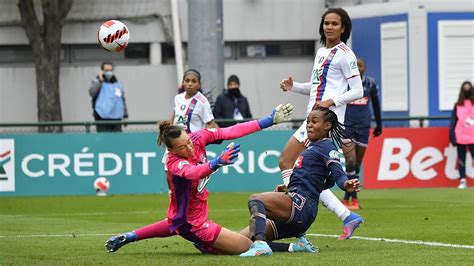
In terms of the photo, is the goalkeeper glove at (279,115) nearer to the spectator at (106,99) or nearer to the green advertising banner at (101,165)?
the green advertising banner at (101,165)

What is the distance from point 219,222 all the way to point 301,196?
524 centimetres

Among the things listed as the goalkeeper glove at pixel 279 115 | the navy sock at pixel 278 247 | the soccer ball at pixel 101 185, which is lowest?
the soccer ball at pixel 101 185

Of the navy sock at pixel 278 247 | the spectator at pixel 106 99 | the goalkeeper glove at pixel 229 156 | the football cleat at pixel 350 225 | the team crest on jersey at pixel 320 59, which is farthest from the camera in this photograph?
the spectator at pixel 106 99

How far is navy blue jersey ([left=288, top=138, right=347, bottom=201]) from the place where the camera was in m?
12.2

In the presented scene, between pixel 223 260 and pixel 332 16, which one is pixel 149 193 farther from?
pixel 223 260

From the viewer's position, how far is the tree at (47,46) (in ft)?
105

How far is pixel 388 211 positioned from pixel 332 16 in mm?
5315

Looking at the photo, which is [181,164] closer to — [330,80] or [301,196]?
[301,196]

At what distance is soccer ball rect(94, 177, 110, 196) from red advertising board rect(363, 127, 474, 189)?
476cm

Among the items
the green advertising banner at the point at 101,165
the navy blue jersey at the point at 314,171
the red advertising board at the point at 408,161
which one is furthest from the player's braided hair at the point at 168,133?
the red advertising board at the point at 408,161

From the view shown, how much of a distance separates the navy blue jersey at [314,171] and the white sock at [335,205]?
953 millimetres

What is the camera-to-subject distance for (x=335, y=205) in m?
13.4

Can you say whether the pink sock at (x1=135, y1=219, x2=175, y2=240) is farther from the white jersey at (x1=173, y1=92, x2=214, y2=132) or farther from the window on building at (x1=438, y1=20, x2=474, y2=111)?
the window on building at (x1=438, y1=20, x2=474, y2=111)

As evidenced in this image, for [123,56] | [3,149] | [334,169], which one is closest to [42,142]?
[3,149]
